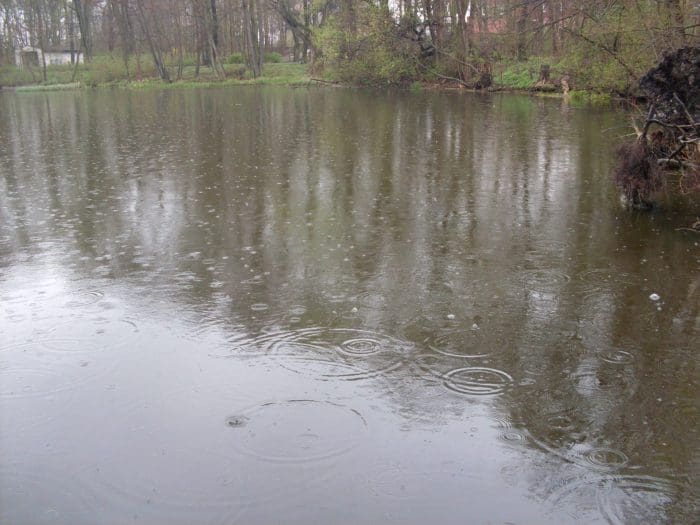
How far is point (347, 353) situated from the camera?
19.5 ft

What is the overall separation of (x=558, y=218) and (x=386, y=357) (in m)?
5.22

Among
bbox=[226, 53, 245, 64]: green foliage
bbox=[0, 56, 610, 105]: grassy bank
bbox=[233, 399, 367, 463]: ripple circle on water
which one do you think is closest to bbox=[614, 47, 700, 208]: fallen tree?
bbox=[233, 399, 367, 463]: ripple circle on water

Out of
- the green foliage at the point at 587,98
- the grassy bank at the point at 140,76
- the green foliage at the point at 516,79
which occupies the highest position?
the grassy bank at the point at 140,76

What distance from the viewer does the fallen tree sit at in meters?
9.23

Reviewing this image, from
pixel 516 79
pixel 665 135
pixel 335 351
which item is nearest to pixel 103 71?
pixel 516 79

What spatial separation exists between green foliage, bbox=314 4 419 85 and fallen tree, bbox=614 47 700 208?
106 ft

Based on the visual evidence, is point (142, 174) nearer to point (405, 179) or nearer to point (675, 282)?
point (405, 179)

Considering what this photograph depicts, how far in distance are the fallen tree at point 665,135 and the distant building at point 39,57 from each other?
52599 millimetres

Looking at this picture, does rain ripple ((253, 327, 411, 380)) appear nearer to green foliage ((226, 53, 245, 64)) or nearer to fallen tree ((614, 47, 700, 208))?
fallen tree ((614, 47, 700, 208))

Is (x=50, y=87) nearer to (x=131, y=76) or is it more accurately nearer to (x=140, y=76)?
(x=131, y=76)

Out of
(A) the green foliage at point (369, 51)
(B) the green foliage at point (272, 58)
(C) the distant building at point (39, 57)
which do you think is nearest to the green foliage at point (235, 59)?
(B) the green foliage at point (272, 58)

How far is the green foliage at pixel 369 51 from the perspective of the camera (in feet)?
134

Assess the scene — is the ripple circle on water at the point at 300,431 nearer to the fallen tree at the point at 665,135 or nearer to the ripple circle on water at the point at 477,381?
the ripple circle on water at the point at 477,381

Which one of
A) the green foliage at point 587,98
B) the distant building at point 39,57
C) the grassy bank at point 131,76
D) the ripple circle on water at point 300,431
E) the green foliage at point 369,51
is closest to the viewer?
the ripple circle on water at point 300,431
